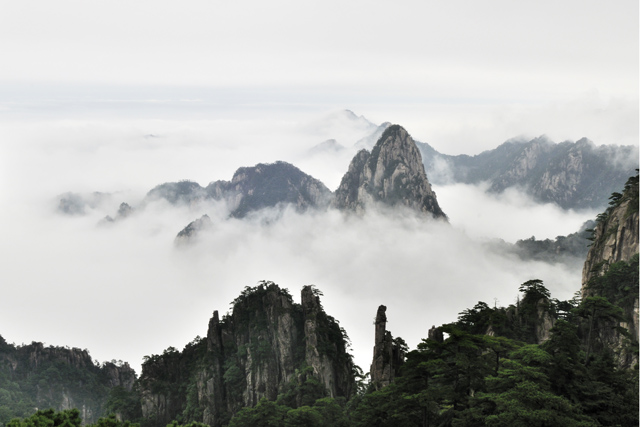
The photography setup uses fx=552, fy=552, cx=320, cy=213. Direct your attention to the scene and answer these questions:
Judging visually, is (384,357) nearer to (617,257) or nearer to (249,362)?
(249,362)

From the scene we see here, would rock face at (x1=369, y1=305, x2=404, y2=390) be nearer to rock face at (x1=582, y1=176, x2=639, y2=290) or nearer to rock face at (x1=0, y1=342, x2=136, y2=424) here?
rock face at (x1=582, y1=176, x2=639, y2=290)

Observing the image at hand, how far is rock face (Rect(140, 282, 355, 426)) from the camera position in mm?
67250

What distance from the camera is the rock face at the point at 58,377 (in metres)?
95.8

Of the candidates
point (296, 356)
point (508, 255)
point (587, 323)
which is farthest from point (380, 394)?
point (508, 255)

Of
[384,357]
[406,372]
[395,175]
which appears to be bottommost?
[406,372]

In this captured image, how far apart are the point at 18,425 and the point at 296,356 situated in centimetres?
4480

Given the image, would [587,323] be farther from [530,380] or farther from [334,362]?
[334,362]

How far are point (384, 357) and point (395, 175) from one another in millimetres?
125595

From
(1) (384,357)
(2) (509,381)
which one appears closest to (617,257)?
(1) (384,357)

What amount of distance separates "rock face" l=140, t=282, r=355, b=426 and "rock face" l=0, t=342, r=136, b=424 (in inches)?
1042

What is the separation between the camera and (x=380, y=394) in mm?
41188

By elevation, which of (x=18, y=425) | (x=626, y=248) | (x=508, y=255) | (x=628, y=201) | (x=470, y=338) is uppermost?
(x=508, y=255)

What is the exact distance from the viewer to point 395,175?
17550cm

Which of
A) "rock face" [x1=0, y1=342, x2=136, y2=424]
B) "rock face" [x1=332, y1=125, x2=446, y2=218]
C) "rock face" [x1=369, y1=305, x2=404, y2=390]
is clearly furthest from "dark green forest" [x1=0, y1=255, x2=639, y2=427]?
"rock face" [x1=332, y1=125, x2=446, y2=218]
